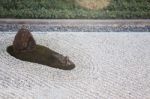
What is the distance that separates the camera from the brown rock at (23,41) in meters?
7.07

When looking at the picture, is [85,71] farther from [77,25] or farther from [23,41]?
[77,25]

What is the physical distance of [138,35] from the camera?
29.3ft

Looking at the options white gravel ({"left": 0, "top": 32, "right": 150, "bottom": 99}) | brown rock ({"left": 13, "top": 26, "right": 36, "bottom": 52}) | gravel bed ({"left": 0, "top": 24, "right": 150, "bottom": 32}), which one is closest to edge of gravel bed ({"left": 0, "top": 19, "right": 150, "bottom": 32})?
gravel bed ({"left": 0, "top": 24, "right": 150, "bottom": 32})

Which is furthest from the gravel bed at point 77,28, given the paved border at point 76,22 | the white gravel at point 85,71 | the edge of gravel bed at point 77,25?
the white gravel at point 85,71

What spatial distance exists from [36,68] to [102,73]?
47.1 inches

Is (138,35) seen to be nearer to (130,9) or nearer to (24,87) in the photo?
(130,9)

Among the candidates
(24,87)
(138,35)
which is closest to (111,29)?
(138,35)

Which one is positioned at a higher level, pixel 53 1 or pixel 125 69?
pixel 53 1

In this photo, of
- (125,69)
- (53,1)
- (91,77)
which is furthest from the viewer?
(53,1)

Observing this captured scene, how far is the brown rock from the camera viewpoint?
7072mm

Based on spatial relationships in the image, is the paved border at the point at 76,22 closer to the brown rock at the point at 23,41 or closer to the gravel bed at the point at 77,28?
the gravel bed at the point at 77,28

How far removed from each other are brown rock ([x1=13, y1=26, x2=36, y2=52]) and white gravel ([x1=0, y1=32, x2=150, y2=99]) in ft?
0.81

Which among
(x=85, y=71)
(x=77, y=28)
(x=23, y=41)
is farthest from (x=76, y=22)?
(x=85, y=71)

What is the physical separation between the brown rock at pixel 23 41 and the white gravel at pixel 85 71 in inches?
9.7
